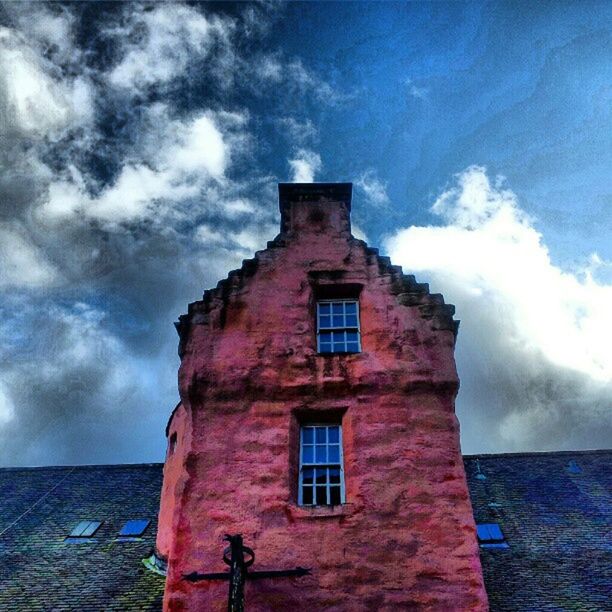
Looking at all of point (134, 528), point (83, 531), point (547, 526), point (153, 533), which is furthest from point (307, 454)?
point (83, 531)

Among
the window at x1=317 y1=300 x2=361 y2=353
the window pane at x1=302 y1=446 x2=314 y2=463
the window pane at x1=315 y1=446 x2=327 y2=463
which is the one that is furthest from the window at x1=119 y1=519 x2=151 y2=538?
the window at x1=317 y1=300 x2=361 y2=353

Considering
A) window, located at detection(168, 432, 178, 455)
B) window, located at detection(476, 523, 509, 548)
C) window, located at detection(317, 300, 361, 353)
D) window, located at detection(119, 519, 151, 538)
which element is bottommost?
window, located at detection(476, 523, 509, 548)

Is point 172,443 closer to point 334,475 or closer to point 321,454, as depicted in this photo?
point 321,454

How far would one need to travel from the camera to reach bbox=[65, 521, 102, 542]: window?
1689 centimetres

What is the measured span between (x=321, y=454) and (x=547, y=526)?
7.51 metres

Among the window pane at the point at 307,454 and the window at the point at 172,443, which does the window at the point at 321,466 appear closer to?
the window pane at the point at 307,454

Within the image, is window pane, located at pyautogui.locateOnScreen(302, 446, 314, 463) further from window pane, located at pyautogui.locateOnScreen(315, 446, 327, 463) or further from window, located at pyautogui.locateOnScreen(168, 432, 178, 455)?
window, located at pyautogui.locateOnScreen(168, 432, 178, 455)

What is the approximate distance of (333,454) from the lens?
12.6m

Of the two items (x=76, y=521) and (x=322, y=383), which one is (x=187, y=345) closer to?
(x=322, y=383)

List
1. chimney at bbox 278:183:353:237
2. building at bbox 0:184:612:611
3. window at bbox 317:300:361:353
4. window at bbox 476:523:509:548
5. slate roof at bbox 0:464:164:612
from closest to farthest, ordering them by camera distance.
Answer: building at bbox 0:184:612:611, slate roof at bbox 0:464:164:612, window at bbox 317:300:361:353, window at bbox 476:523:509:548, chimney at bbox 278:183:353:237

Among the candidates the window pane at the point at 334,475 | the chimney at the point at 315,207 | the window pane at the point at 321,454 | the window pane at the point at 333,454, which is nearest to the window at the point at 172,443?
the window pane at the point at 321,454

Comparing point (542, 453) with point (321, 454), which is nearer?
point (321, 454)

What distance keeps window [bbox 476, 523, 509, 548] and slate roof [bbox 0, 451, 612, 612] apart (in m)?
0.20

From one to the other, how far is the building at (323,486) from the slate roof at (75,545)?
0.23ft
